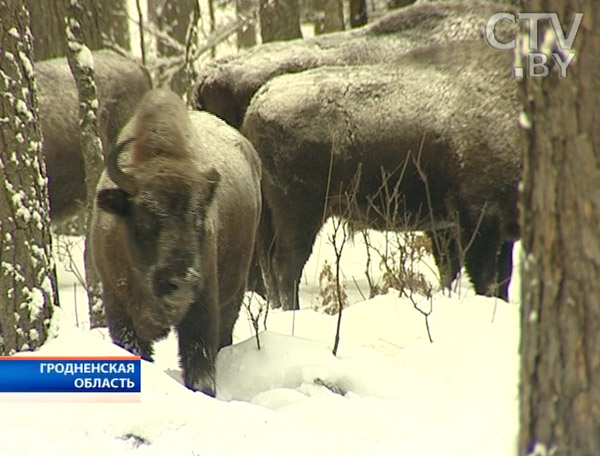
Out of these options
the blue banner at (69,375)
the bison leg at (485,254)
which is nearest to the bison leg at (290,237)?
the bison leg at (485,254)

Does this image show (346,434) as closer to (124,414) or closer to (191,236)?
(124,414)

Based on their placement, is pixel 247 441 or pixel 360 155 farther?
pixel 360 155

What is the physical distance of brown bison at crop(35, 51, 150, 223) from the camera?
796 cm

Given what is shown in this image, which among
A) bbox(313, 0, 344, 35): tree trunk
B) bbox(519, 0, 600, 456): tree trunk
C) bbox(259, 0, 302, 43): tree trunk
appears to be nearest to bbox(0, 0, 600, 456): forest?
bbox(519, 0, 600, 456): tree trunk

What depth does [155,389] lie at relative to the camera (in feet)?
12.6

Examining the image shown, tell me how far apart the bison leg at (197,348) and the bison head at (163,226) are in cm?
9

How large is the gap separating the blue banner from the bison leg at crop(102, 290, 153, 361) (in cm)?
69

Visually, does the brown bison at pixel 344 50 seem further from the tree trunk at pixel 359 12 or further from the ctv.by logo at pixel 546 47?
the ctv.by logo at pixel 546 47

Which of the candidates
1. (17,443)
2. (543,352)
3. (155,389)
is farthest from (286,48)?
(543,352)

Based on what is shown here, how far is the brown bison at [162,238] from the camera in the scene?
4207mm

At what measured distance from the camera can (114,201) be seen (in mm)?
4230

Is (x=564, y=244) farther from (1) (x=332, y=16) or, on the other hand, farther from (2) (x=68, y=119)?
(1) (x=332, y=16)

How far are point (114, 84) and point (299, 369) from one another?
4.72 meters

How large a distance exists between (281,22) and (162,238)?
327 inches
